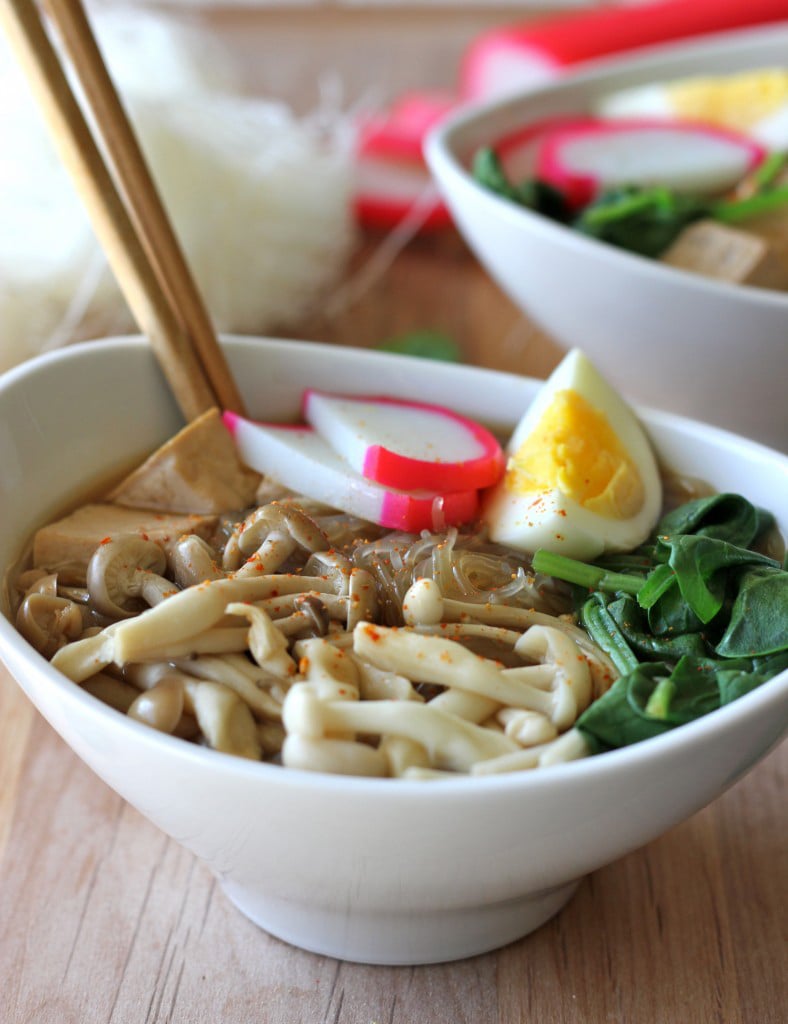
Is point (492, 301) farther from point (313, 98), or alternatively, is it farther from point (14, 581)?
point (14, 581)

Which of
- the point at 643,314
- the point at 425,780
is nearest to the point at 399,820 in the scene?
the point at 425,780

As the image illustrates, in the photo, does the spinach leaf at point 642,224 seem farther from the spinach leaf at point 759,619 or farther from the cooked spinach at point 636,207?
the spinach leaf at point 759,619

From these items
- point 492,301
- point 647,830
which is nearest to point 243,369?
point 647,830

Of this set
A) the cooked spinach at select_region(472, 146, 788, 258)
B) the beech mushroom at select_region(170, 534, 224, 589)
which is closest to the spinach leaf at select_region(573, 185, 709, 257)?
the cooked spinach at select_region(472, 146, 788, 258)

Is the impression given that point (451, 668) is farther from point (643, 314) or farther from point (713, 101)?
point (713, 101)

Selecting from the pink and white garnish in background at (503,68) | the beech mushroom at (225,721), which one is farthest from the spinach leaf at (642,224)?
the beech mushroom at (225,721)

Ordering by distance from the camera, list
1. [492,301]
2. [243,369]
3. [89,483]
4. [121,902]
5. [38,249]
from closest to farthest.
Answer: [121,902], [89,483], [243,369], [38,249], [492,301]

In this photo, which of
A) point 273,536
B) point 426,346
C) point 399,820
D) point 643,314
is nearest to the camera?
point 399,820
